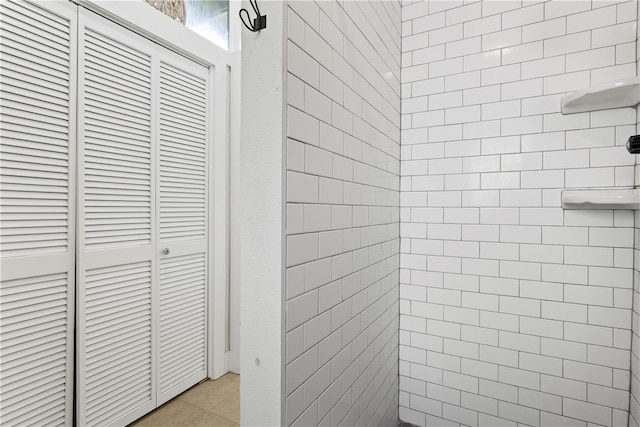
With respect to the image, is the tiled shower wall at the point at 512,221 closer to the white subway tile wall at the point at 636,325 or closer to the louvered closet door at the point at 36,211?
the white subway tile wall at the point at 636,325

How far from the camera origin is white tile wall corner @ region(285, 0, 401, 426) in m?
0.85

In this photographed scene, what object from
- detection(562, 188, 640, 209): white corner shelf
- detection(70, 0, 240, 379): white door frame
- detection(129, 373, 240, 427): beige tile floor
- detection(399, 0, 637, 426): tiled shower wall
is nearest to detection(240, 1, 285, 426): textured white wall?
detection(399, 0, 637, 426): tiled shower wall

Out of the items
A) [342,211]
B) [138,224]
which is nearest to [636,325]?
[342,211]

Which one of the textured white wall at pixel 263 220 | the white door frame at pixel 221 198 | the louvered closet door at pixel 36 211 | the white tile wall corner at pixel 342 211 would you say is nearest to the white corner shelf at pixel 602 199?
the white tile wall corner at pixel 342 211

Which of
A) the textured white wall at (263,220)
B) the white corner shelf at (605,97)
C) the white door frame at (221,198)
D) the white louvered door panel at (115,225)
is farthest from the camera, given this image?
the white door frame at (221,198)

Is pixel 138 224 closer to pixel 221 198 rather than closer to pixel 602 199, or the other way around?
pixel 221 198

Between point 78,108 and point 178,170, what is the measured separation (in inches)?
23.4

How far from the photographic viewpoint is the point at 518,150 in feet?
4.54

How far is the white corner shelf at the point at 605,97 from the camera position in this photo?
1061 millimetres

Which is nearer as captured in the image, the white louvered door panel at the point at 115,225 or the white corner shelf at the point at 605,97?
the white corner shelf at the point at 605,97

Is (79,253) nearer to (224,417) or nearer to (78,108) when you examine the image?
(78,108)

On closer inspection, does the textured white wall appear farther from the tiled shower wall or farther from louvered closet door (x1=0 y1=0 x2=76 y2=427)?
louvered closet door (x1=0 y1=0 x2=76 y2=427)

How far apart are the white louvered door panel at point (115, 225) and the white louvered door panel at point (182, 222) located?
78 millimetres

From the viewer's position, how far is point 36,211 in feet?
4.57
